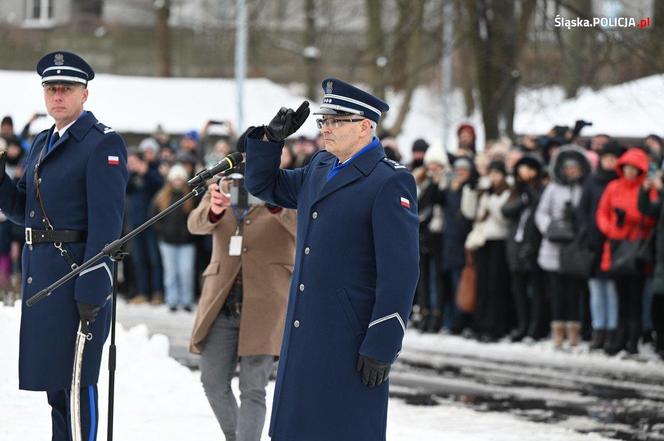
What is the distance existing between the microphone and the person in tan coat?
1571mm

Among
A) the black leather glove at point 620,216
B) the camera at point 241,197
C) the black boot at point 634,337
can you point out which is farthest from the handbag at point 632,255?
the camera at point 241,197

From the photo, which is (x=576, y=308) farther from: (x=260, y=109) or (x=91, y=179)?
(x=260, y=109)

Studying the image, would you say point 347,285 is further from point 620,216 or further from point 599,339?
point 599,339

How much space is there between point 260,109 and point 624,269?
22.6 meters

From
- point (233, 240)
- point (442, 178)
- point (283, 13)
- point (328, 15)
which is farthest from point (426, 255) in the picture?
point (283, 13)

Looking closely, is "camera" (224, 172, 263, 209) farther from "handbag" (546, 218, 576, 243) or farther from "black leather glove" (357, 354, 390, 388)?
"handbag" (546, 218, 576, 243)

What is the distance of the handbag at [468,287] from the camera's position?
16766mm

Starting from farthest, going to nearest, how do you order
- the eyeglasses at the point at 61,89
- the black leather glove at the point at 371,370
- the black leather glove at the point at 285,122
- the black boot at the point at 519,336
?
the black boot at the point at 519,336, the eyeglasses at the point at 61,89, the black leather glove at the point at 285,122, the black leather glove at the point at 371,370

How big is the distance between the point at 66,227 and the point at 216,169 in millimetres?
1151

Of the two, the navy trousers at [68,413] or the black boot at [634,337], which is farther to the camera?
the black boot at [634,337]

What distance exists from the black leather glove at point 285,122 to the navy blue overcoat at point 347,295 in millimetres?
291

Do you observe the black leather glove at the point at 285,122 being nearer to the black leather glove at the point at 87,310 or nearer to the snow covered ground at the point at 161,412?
the black leather glove at the point at 87,310

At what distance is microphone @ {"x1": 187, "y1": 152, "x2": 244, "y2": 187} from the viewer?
6789mm

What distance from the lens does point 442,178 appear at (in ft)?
55.9
